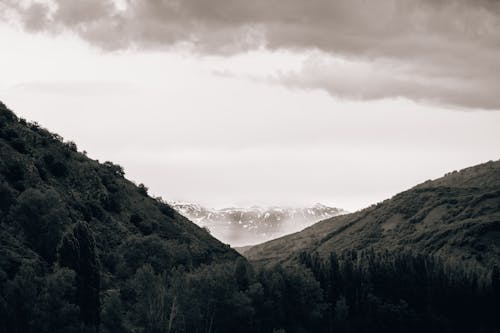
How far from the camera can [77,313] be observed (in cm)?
13688

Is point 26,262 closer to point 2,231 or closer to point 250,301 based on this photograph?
point 2,231

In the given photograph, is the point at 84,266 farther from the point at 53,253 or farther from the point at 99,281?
the point at 53,253

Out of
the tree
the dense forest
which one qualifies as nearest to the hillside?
the tree

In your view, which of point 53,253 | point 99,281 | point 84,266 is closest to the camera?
point 84,266

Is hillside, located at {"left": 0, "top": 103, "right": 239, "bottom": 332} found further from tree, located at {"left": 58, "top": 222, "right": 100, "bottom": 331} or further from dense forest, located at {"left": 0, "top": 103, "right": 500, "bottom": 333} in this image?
dense forest, located at {"left": 0, "top": 103, "right": 500, "bottom": 333}

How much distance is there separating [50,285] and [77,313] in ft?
21.2

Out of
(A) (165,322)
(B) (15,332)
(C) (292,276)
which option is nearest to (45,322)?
(B) (15,332)

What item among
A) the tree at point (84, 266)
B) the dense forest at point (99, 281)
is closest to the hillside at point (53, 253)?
the tree at point (84, 266)

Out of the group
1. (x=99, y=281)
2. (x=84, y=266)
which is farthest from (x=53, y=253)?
(x=99, y=281)

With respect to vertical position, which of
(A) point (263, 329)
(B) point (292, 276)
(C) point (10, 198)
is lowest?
(A) point (263, 329)

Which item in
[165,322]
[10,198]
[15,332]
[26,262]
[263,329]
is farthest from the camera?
[263,329]

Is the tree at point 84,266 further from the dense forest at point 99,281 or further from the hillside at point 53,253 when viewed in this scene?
the dense forest at point 99,281

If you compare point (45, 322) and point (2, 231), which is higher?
point (2, 231)

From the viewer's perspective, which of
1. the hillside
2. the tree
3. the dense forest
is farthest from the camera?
the tree
